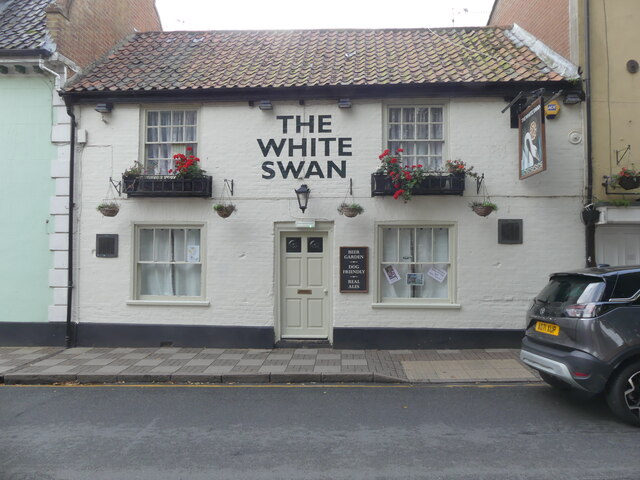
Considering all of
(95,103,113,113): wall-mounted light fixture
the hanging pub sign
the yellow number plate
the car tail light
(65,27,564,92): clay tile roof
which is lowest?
the yellow number plate

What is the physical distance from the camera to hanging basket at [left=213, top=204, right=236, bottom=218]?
30.5 feet

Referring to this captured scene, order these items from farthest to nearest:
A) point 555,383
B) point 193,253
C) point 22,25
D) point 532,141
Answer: point 22,25 → point 193,253 → point 532,141 → point 555,383

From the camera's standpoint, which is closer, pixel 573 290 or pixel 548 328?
pixel 573 290

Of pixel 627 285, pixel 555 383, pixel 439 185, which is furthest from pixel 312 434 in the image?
pixel 439 185

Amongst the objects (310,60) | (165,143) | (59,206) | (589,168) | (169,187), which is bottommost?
(59,206)

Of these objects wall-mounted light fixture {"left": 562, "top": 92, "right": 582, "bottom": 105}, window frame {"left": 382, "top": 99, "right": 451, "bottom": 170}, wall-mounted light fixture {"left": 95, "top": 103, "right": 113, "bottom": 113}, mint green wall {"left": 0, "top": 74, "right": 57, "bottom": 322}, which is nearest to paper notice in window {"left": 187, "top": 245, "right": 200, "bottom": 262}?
mint green wall {"left": 0, "top": 74, "right": 57, "bottom": 322}

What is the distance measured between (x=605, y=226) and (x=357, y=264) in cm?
487

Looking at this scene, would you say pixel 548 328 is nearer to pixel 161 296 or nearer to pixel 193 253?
pixel 193 253

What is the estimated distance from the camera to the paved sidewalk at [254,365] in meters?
7.46

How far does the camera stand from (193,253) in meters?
9.85

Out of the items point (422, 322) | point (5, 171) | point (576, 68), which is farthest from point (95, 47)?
point (576, 68)

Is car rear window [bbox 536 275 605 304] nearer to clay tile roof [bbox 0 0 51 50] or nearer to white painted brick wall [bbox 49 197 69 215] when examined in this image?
white painted brick wall [bbox 49 197 69 215]

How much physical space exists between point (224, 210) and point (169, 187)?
1.22 metres

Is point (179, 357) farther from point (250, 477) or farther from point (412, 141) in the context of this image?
point (412, 141)
